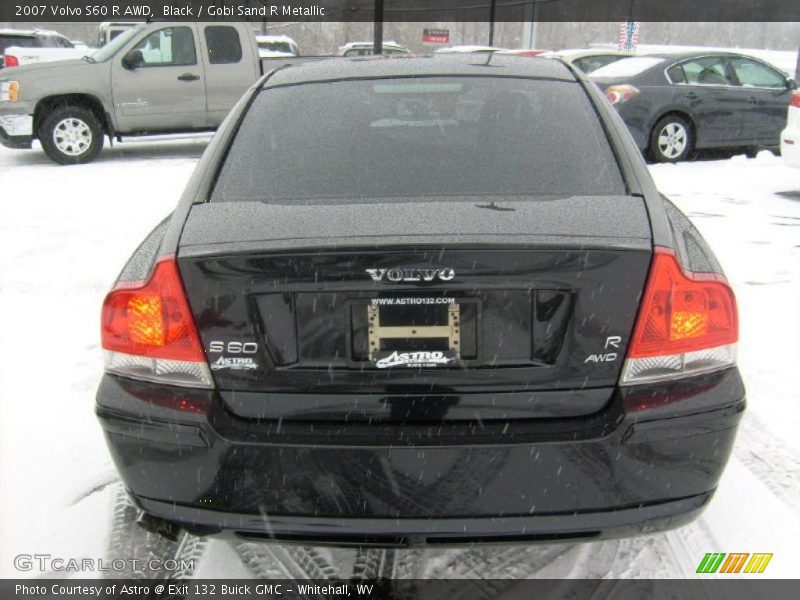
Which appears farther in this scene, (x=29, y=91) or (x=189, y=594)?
(x=29, y=91)

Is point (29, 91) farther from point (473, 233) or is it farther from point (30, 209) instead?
point (473, 233)

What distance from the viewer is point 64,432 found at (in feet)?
10.8

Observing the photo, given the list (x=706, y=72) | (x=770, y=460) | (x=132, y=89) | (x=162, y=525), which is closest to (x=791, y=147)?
(x=706, y=72)

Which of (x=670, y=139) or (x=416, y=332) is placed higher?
(x=416, y=332)

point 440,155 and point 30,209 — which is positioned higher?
point 440,155

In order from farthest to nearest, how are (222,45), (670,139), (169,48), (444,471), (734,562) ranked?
(222,45) → (169,48) → (670,139) → (734,562) → (444,471)

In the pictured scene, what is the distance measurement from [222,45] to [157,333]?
10.8 metres

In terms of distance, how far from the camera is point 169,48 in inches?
458

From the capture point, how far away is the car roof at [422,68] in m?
3.07

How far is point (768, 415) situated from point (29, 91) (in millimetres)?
10504

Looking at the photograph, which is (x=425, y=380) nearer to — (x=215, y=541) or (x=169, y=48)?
(x=215, y=541)

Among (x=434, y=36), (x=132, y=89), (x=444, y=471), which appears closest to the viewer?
(x=444, y=471)

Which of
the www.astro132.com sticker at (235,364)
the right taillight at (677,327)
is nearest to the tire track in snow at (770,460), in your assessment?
the right taillight at (677,327)

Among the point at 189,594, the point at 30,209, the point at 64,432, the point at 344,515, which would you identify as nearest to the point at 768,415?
the point at 344,515
